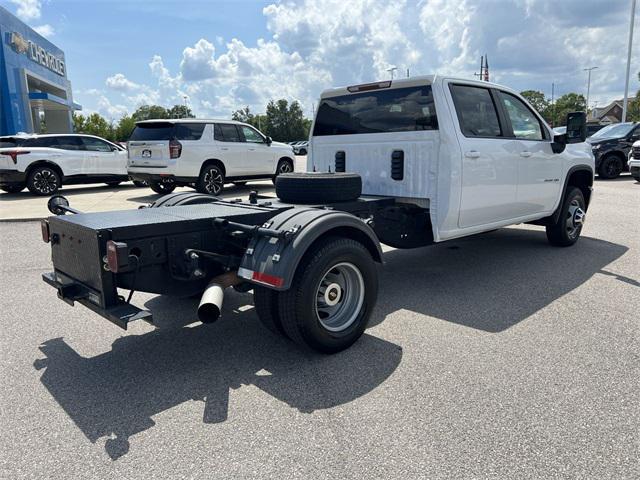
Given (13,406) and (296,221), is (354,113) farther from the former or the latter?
(13,406)

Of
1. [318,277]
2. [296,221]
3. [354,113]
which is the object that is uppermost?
[354,113]

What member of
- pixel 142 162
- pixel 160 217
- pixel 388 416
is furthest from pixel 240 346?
pixel 142 162

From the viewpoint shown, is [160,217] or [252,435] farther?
[160,217]

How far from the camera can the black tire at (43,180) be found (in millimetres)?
13906

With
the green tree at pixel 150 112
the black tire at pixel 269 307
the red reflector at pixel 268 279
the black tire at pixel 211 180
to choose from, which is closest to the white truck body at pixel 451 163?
the black tire at pixel 269 307

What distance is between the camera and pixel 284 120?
90.4 metres

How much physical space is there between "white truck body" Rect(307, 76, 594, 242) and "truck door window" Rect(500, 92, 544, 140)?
0.03m

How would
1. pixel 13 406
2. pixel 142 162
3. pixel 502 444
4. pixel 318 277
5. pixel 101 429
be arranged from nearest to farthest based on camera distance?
1. pixel 502 444
2. pixel 101 429
3. pixel 13 406
4. pixel 318 277
5. pixel 142 162

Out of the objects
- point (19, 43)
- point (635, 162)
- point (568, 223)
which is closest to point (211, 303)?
point (568, 223)

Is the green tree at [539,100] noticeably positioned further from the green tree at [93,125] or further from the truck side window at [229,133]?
the truck side window at [229,133]

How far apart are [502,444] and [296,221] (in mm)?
1927

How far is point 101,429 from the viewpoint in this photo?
2.85m

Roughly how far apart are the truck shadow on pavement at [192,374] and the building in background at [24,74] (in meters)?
27.0

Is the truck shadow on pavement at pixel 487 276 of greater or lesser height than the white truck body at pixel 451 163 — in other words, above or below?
below
